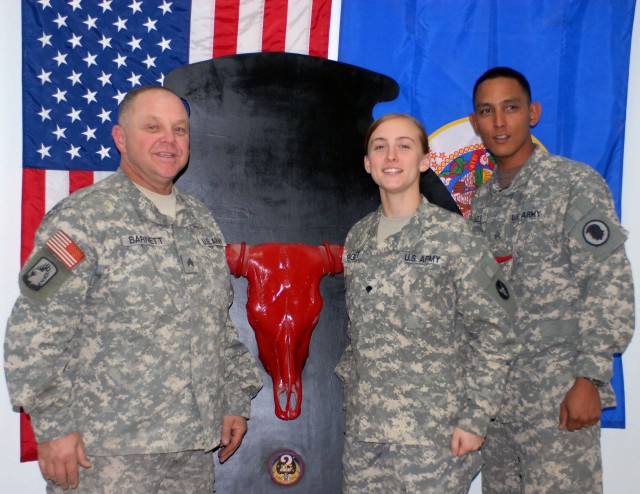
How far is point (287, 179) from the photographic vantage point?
92.3 inches

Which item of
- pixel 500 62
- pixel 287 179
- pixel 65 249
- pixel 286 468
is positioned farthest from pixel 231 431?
pixel 500 62

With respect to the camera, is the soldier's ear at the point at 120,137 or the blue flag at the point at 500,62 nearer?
the soldier's ear at the point at 120,137

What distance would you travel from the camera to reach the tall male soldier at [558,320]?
6.01ft

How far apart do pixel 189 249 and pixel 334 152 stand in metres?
0.85

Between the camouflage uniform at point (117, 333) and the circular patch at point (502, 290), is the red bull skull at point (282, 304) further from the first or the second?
the circular patch at point (502, 290)

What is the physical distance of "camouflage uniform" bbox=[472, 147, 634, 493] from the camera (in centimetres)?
183

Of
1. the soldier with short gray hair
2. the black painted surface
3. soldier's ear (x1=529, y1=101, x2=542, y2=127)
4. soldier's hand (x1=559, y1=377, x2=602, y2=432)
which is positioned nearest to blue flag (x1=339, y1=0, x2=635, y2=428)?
the black painted surface

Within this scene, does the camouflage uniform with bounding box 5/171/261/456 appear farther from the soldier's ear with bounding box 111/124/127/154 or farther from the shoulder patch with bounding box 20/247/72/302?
the soldier's ear with bounding box 111/124/127/154

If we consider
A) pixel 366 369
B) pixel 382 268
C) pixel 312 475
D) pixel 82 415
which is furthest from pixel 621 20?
pixel 82 415

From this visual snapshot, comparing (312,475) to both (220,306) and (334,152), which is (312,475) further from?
(334,152)

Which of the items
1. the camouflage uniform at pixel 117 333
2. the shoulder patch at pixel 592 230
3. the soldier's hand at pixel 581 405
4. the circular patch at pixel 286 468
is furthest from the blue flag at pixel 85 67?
the soldier's hand at pixel 581 405

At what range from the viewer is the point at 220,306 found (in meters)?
1.85

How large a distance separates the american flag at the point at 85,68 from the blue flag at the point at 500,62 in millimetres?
730

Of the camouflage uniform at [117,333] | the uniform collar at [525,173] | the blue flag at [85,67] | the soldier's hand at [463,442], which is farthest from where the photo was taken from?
the blue flag at [85,67]
